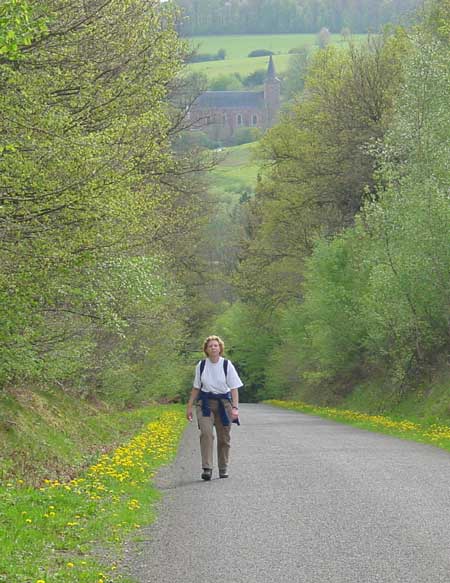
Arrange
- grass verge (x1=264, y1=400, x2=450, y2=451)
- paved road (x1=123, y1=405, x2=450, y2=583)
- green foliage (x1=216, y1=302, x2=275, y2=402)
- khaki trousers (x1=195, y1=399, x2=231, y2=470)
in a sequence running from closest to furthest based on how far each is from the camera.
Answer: paved road (x1=123, y1=405, x2=450, y2=583)
khaki trousers (x1=195, y1=399, x2=231, y2=470)
grass verge (x1=264, y1=400, x2=450, y2=451)
green foliage (x1=216, y1=302, x2=275, y2=402)

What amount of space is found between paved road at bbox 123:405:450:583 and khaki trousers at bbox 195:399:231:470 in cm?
32

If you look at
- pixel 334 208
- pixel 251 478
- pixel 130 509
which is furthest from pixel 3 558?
pixel 334 208

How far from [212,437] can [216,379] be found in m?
0.86

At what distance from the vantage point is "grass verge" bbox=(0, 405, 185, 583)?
27.2 feet

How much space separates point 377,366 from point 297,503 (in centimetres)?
3043

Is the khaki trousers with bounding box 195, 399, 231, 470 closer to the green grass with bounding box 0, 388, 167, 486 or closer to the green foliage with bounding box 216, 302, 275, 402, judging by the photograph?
the green grass with bounding box 0, 388, 167, 486

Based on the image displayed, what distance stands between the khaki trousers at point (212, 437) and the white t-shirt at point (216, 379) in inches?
7.4

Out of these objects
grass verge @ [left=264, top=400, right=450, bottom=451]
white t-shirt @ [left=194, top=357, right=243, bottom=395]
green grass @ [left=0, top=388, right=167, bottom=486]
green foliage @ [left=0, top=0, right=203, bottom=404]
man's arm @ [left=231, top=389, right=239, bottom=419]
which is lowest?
grass verge @ [left=264, top=400, right=450, bottom=451]

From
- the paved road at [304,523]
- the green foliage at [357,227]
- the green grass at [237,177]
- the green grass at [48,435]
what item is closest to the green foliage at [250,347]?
the green foliage at [357,227]

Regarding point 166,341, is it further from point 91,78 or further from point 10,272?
point 10,272

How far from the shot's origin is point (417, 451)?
18.8 meters

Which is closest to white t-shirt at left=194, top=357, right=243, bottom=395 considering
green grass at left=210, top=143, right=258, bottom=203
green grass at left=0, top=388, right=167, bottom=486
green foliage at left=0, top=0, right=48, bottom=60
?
green grass at left=0, top=388, right=167, bottom=486

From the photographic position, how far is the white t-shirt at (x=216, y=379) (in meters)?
14.9

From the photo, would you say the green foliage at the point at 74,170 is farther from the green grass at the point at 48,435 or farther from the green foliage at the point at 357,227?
the green foliage at the point at 357,227
